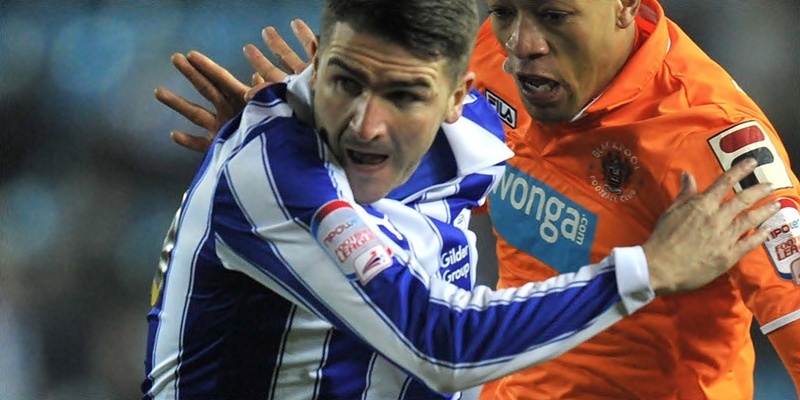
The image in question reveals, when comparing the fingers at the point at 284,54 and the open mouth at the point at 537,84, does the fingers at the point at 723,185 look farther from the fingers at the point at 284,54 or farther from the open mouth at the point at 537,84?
the fingers at the point at 284,54

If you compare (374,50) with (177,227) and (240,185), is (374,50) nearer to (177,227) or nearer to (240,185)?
(240,185)

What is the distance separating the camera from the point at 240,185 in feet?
6.47

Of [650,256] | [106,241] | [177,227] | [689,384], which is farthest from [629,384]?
[106,241]

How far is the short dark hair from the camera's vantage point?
6.52ft

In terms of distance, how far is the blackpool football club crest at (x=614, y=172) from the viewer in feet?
9.06

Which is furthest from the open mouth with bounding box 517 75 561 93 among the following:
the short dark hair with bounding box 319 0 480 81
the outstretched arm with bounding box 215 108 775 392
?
the outstretched arm with bounding box 215 108 775 392

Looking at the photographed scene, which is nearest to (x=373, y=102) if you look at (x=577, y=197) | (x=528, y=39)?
(x=528, y=39)

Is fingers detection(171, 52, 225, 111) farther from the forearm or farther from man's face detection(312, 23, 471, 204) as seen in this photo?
the forearm

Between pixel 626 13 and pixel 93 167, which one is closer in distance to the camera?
pixel 626 13

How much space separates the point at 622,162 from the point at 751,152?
34cm

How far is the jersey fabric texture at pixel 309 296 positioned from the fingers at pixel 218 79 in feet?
1.30

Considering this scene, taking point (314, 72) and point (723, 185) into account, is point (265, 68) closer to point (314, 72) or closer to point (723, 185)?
point (314, 72)

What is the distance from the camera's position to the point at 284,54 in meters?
2.71

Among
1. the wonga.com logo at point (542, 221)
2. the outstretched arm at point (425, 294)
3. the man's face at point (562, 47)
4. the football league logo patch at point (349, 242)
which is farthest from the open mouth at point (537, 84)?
the football league logo patch at point (349, 242)
